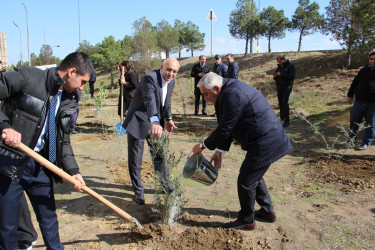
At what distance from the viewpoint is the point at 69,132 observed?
2377 millimetres

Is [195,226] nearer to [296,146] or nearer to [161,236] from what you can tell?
[161,236]

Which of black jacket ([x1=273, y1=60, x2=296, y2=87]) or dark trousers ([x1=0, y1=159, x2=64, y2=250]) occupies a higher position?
black jacket ([x1=273, y1=60, x2=296, y2=87])

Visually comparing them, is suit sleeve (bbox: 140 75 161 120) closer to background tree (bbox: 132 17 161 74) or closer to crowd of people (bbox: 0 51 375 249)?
crowd of people (bbox: 0 51 375 249)

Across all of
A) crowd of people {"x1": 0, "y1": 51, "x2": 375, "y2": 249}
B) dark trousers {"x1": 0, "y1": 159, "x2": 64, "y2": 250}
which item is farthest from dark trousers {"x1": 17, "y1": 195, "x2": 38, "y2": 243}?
dark trousers {"x1": 0, "y1": 159, "x2": 64, "y2": 250}

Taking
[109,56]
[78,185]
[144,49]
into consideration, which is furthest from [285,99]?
[109,56]

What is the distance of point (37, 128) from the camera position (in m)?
2.03

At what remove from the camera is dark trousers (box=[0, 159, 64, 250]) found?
2051 mm

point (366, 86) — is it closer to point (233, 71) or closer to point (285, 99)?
point (285, 99)

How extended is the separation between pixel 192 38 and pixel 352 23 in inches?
1099

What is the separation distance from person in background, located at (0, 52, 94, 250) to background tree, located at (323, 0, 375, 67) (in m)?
11.2

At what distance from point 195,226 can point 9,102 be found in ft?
7.11

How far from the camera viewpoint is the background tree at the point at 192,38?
3728cm

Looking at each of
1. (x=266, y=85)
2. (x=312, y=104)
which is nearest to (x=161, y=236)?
(x=312, y=104)

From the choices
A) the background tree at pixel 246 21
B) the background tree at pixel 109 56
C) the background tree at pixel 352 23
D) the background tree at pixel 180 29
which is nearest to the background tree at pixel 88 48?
the background tree at pixel 109 56
